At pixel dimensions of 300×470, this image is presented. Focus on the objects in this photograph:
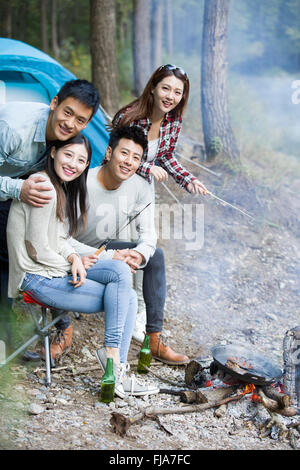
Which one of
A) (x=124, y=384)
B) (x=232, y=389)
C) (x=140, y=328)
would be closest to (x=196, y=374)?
(x=232, y=389)

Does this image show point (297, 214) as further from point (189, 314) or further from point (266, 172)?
point (189, 314)

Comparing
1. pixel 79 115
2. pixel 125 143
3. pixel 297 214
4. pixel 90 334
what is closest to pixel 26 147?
pixel 79 115

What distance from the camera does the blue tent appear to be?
4.12 m

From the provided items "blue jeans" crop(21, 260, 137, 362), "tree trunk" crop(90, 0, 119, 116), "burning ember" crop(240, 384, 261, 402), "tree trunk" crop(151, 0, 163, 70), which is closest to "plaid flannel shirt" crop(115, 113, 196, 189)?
"blue jeans" crop(21, 260, 137, 362)

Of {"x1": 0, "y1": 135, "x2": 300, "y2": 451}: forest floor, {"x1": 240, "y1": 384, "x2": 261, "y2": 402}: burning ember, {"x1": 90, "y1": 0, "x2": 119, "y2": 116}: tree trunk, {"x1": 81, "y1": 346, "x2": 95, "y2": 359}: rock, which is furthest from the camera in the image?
{"x1": 90, "y1": 0, "x2": 119, "y2": 116}: tree trunk

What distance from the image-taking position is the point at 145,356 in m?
3.12

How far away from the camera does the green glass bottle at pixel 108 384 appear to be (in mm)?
2545

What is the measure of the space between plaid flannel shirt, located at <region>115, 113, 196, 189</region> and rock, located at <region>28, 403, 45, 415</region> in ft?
4.99

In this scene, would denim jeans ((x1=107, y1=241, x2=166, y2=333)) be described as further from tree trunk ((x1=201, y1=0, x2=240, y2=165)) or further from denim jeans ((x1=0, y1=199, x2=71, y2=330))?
tree trunk ((x1=201, y1=0, x2=240, y2=165))

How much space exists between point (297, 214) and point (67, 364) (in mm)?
3906

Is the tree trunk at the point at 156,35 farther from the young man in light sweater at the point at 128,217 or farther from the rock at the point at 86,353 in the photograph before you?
the rock at the point at 86,353

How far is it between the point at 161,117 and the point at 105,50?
3706 mm

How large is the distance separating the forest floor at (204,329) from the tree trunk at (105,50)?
3.99ft
